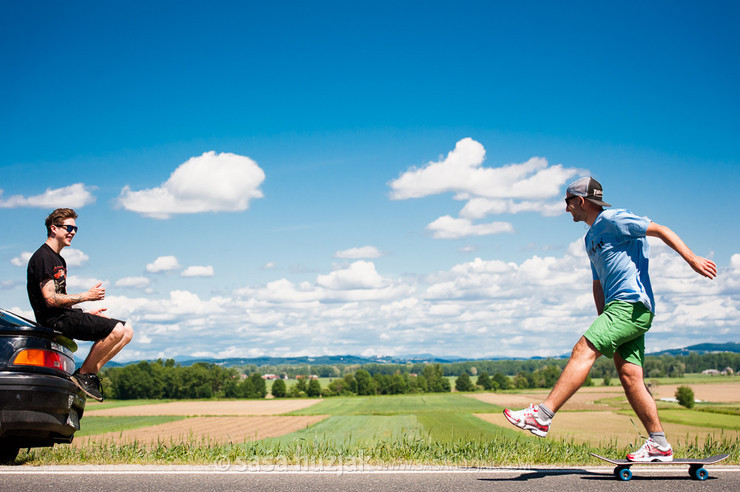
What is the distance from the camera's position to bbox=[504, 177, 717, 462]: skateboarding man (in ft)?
13.9

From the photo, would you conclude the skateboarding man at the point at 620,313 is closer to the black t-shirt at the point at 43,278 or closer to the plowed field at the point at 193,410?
the black t-shirt at the point at 43,278

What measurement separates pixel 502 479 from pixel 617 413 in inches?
3003

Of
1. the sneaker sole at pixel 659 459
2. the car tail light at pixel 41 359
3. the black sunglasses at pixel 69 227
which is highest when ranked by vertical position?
the black sunglasses at pixel 69 227

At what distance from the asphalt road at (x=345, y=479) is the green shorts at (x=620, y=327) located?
92cm

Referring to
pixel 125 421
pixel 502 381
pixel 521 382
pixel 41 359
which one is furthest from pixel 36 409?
pixel 502 381

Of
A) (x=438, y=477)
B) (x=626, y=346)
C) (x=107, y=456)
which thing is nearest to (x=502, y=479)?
(x=438, y=477)

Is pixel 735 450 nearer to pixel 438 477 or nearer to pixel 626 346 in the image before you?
pixel 626 346

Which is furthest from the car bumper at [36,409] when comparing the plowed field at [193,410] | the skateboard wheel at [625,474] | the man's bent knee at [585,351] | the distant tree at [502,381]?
the distant tree at [502,381]

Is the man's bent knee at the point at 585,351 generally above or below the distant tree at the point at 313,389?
above

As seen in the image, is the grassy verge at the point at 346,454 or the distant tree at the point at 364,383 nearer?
the grassy verge at the point at 346,454

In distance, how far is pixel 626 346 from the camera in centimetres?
465

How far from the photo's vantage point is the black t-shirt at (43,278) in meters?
5.33

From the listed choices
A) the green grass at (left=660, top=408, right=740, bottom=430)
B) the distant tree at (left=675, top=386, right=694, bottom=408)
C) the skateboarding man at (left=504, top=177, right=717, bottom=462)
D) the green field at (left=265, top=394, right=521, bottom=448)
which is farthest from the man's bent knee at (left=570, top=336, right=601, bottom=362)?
the distant tree at (left=675, top=386, right=694, bottom=408)

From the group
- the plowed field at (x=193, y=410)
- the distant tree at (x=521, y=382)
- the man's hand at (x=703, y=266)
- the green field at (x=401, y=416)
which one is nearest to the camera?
the man's hand at (x=703, y=266)
